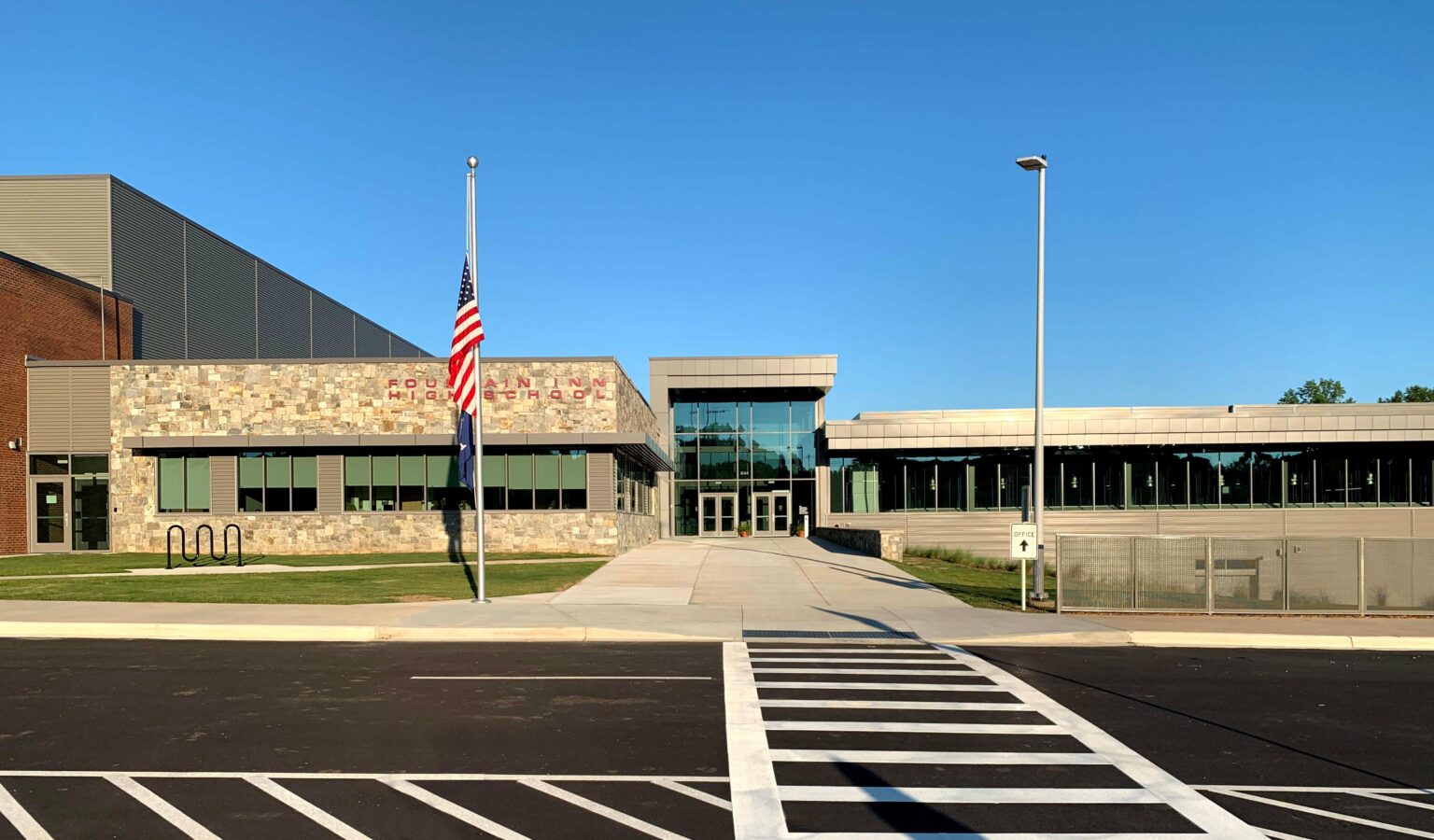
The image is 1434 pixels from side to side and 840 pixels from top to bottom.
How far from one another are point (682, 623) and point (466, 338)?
22.6 feet

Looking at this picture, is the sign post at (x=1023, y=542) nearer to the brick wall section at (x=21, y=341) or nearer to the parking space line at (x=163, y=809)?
the parking space line at (x=163, y=809)

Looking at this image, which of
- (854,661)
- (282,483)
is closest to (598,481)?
(282,483)

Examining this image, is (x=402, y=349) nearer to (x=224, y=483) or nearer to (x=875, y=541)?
(x=224, y=483)

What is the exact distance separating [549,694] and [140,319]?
33952 mm

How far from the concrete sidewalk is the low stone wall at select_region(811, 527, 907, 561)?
10.2 metres

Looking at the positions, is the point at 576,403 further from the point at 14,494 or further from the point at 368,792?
the point at 368,792

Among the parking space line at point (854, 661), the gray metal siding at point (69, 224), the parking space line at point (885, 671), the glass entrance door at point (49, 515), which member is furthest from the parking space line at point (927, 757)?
the gray metal siding at point (69, 224)

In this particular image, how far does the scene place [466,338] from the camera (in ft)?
59.6

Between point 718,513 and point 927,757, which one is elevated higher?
point 927,757

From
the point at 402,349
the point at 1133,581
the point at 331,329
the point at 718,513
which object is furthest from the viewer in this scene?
the point at 402,349

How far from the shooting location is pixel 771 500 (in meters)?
46.2

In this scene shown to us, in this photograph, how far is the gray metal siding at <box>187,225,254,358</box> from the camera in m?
41.6

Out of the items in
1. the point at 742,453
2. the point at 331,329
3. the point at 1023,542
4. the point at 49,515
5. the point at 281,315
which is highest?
the point at 331,329

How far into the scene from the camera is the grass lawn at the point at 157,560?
78.3ft
